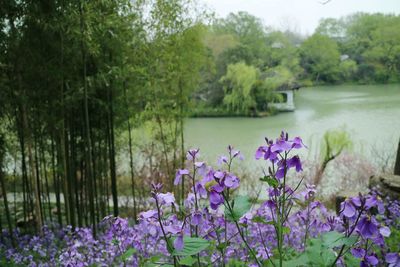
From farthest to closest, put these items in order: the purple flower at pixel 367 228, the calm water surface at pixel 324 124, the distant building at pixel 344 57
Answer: the distant building at pixel 344 57 < the calm water surface at pixel 324 124 < the purple flower at pixel 367 228

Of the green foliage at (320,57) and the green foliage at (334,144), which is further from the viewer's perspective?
the green foliage at (320,57)

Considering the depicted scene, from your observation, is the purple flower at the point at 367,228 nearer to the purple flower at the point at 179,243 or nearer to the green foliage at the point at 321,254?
the green foliage at the point at 321,254

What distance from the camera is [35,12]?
3248 mm

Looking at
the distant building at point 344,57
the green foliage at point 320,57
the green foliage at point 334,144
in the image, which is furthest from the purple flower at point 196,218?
the distant building at point 344,57

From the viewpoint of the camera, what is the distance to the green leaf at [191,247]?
0.86 metres

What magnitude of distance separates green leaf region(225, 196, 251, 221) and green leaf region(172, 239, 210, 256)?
0.09 meters

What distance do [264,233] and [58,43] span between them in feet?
8.50

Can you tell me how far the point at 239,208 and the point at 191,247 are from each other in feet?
0.51

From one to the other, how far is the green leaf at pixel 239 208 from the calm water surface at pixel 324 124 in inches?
249

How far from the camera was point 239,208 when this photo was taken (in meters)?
0.97

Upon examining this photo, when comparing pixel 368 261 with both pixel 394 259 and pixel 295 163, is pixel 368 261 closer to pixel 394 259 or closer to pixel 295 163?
pixel 394 259

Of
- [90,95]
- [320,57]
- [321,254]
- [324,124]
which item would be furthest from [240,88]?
[321,254]

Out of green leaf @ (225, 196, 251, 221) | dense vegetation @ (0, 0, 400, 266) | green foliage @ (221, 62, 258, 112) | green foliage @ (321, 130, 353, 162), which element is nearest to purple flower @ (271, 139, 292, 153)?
green leaf @ (225, 196, 251, 221)

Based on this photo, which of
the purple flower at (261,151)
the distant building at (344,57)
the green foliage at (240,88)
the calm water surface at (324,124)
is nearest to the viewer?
the purple flower at (261,151)
